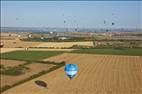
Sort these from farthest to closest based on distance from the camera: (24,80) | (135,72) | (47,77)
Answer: (135,72), (47,77), (24,80)

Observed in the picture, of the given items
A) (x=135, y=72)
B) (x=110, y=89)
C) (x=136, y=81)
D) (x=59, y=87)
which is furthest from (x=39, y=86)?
(x=135, y=72)

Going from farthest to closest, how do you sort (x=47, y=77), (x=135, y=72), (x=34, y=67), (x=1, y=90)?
1. (x=34, y=67)
2. (x=135, y=72)
3. (x=47, y=77)
4. (x=1, y=90)

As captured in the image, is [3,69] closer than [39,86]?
No

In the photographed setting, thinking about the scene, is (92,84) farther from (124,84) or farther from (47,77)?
(47,77)

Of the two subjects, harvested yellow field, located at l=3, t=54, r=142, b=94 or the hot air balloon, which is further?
the hot air balloon

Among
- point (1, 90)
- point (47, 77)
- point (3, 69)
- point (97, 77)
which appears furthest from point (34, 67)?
point (1, 90)

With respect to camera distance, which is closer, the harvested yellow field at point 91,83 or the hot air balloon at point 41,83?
the harvested yellow field at point 91,83

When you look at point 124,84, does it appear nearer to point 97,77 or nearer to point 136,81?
point 136,81

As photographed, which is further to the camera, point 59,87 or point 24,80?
point 24,80

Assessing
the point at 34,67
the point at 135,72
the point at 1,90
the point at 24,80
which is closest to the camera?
the point at 1,90
